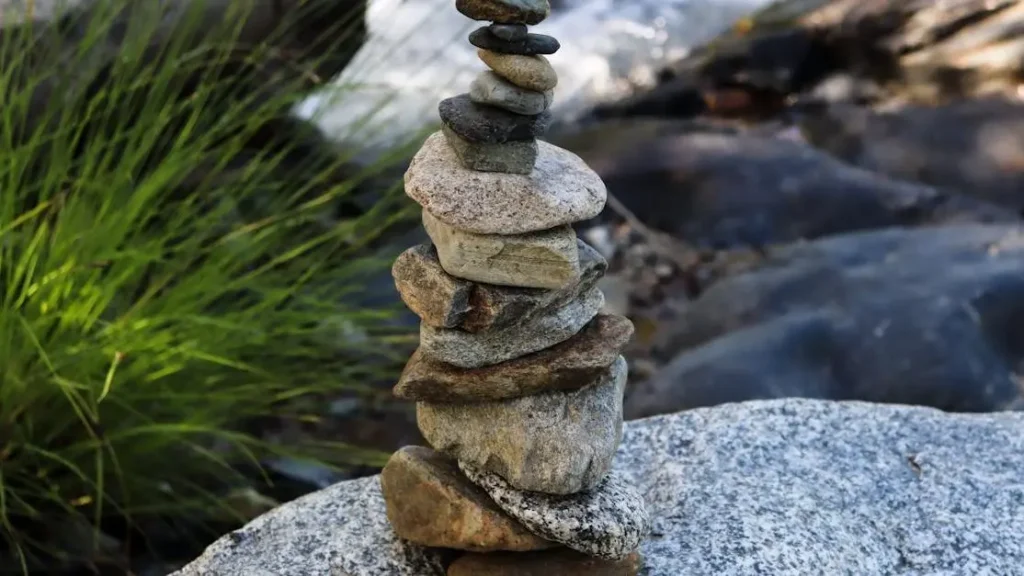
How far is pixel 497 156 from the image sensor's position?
5.60ft

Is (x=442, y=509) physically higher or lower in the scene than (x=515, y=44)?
lower

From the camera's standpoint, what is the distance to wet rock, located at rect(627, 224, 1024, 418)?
10.8ft

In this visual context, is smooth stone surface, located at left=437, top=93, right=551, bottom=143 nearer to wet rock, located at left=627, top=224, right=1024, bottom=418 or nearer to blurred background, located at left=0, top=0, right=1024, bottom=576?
blurred background, located at left=0, top=0, right=1024, bottom=576

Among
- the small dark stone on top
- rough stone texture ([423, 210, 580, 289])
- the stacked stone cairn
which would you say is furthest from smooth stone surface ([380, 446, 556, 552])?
the small dark stone on top

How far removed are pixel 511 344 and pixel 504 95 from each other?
0.42 m

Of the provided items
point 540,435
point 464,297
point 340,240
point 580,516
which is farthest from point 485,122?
point 340,240

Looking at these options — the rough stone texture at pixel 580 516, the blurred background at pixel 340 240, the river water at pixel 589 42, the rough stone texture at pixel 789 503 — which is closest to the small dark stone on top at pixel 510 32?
the rough stone texture at pixel 580 516

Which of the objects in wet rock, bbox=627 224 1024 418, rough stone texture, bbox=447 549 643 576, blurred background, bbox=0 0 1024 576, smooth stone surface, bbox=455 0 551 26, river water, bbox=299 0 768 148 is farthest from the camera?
river water, bbox=299 0 768 148

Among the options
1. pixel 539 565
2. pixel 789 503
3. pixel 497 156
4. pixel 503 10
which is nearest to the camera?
pixel 503 10

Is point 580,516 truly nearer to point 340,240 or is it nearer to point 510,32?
point 510,32

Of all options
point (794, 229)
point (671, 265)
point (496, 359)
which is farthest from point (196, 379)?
point (794, 229)

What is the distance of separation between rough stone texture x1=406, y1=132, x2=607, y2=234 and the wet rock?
1.75 metres

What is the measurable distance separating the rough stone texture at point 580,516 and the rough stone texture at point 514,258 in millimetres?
369

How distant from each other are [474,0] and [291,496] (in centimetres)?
199
